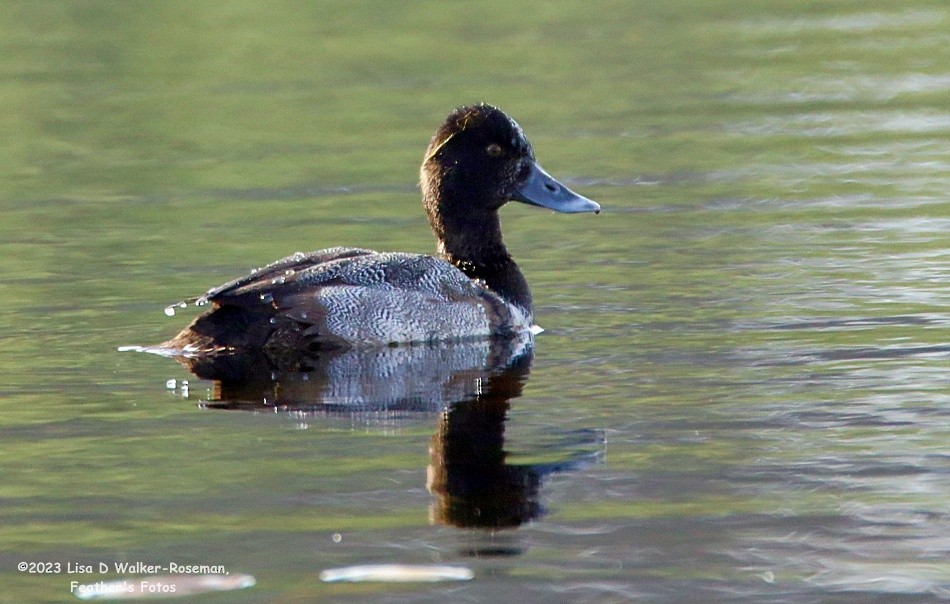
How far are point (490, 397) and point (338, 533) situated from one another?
85.0 inches

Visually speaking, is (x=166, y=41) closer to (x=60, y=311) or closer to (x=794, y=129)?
(x=794, y=129)

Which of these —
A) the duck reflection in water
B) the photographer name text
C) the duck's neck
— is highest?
the duck's neck

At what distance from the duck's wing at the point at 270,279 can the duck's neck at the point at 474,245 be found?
1086 millimetres

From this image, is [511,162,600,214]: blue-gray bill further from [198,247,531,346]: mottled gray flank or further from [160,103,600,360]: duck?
[198,247,531,346]: mottled gray flank

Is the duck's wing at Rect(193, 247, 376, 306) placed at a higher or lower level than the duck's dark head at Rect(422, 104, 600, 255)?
lower

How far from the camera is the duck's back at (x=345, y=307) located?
913cm

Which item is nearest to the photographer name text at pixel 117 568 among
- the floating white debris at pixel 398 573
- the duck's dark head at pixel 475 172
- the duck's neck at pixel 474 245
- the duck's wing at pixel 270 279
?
the floating white debris at pixel 398 573

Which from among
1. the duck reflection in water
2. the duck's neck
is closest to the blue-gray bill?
the duck's neck

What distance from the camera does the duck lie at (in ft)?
30.1

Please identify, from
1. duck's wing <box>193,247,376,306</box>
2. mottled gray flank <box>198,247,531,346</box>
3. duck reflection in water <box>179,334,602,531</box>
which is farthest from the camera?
mottled gray flank <box>198,247,531,346</box>

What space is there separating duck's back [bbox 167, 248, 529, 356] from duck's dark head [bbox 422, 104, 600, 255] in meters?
0.80

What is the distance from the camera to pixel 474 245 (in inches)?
423

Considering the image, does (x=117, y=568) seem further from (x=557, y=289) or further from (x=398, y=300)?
(x=557, y=289)

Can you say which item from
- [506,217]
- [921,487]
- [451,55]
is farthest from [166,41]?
[921,487]
